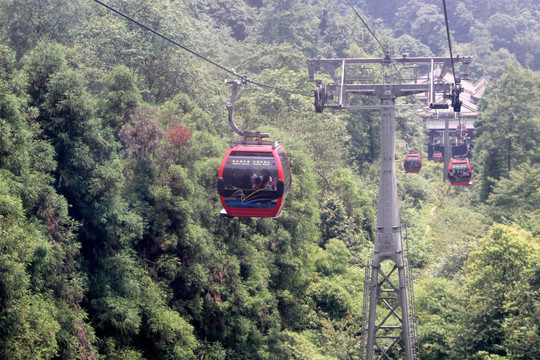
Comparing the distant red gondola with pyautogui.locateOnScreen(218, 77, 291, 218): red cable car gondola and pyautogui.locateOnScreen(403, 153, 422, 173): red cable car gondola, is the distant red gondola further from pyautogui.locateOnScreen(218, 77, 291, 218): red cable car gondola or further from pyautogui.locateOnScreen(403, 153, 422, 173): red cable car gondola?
pyautogui.locateOnScreen(403, 153, 422, 173): red cable car gondola

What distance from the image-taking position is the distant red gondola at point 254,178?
54.3 feet

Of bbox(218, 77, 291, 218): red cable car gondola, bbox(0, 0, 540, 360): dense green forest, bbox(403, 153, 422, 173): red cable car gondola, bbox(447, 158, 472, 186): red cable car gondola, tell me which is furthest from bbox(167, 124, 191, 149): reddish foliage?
bbox(403, 153, 422, 173): red cable car gondola

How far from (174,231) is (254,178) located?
7029 mm

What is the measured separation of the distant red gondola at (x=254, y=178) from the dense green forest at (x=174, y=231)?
4317 mm

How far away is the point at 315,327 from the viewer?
2839 centimetres

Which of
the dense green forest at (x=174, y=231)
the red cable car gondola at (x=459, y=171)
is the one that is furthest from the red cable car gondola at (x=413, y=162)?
the red cable car gondola at (x=459, y=171)

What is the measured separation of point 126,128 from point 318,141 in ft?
55.0

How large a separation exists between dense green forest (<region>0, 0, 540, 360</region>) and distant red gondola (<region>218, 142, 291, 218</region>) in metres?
4.32

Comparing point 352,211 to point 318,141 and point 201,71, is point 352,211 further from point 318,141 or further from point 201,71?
point 201,71

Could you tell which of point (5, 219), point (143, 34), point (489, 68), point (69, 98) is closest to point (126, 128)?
point (69, 98)

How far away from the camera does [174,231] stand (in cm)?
2291

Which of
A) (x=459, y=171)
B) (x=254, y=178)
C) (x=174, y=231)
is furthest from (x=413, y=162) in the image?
(x=254, y=178)

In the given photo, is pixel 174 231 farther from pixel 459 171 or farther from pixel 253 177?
pixel 459 171

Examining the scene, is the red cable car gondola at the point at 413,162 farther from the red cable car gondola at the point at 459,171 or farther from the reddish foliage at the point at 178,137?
the reddish foliage at the point at 178,137
